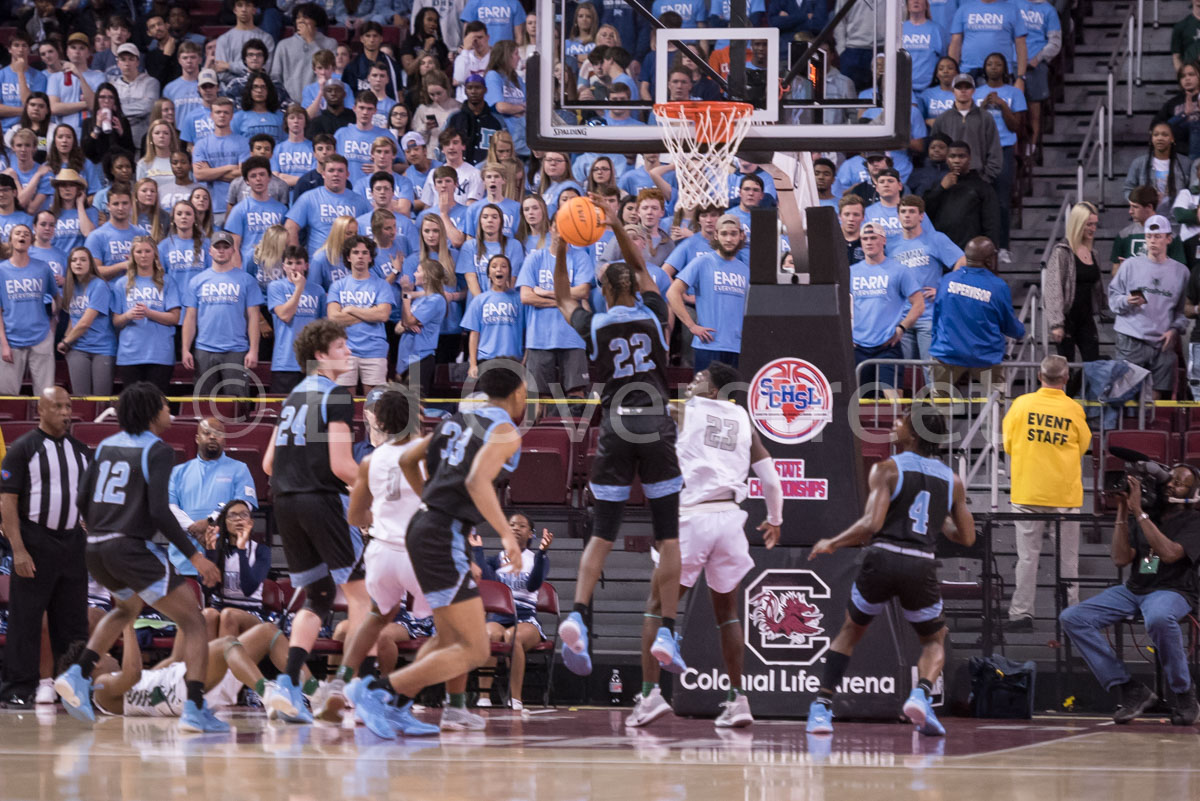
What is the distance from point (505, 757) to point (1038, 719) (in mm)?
4861

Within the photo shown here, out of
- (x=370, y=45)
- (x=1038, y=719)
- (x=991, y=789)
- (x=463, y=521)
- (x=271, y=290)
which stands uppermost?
(x=370, y=45)

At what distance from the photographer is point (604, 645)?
13.4m

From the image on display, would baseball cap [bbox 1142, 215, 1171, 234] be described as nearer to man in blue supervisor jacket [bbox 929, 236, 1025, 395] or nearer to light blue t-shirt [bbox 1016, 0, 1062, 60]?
man in blue supervisor jacket [bbox 929, 236, 1025, 395]

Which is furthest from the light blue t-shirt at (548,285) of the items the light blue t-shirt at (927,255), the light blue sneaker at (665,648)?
the light blue sneaker at (665,648)

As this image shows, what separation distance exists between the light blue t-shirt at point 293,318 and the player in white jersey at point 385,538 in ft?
18.4

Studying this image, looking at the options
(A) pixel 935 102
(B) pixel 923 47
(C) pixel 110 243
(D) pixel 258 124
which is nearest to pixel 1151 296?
(A) pixel 935 102

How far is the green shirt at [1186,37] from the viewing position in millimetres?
17422

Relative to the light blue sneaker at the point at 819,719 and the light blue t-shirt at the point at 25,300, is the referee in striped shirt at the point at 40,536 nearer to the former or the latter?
the light blue t-shirt at the point at 25,300

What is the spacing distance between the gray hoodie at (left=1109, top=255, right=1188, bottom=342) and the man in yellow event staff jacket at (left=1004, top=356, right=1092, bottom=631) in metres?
2.29

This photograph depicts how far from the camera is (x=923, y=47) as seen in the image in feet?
57.9

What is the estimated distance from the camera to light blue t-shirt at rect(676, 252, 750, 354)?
14719 millimetres

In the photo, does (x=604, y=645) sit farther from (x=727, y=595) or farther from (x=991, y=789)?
(x=991, y=789)

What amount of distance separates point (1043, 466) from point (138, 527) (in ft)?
22.6

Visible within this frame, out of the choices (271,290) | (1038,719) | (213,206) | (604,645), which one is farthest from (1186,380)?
(213,206)
